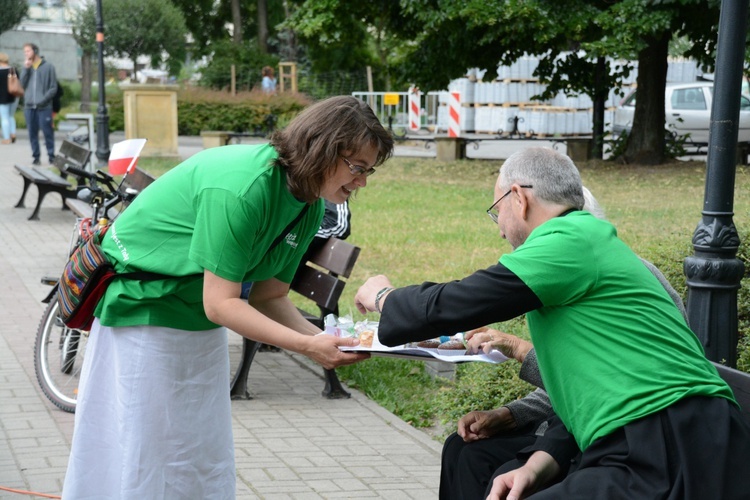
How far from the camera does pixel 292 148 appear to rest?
9.90 feet

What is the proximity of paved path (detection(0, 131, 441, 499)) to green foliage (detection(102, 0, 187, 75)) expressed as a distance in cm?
3156

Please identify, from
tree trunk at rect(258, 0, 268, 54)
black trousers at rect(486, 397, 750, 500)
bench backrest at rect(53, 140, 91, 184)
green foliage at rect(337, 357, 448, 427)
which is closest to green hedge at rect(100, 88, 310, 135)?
tree trunk at rect(258, 0, 268, 54)

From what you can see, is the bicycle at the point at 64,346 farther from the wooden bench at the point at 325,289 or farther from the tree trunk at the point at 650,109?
the tree trunk at the point at 650,109

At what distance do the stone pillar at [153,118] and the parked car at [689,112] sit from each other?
31.3 ft

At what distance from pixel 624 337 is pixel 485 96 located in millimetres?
28636

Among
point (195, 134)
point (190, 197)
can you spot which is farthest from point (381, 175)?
point (190, 197)

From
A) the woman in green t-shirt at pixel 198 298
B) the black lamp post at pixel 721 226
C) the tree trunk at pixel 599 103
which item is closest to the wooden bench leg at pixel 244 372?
the woman in green t-shirt at pixel 198 298

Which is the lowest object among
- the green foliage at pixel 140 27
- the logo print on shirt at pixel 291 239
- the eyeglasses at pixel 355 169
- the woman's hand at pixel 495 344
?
the woman's hand at pixel 495 344

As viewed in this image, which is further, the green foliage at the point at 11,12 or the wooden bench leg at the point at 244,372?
the green foliage at the point at 11,12

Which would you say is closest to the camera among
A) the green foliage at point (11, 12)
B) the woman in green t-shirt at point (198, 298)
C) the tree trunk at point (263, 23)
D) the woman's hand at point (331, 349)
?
the woman in green t-shirt at point (198, 298)

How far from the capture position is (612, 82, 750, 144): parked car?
76.4 feet

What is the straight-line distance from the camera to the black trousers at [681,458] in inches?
100

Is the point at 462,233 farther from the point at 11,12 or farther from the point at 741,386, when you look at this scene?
the point at 11,12

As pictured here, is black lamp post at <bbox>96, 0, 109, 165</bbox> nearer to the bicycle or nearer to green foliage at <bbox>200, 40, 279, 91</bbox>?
the bicycle
